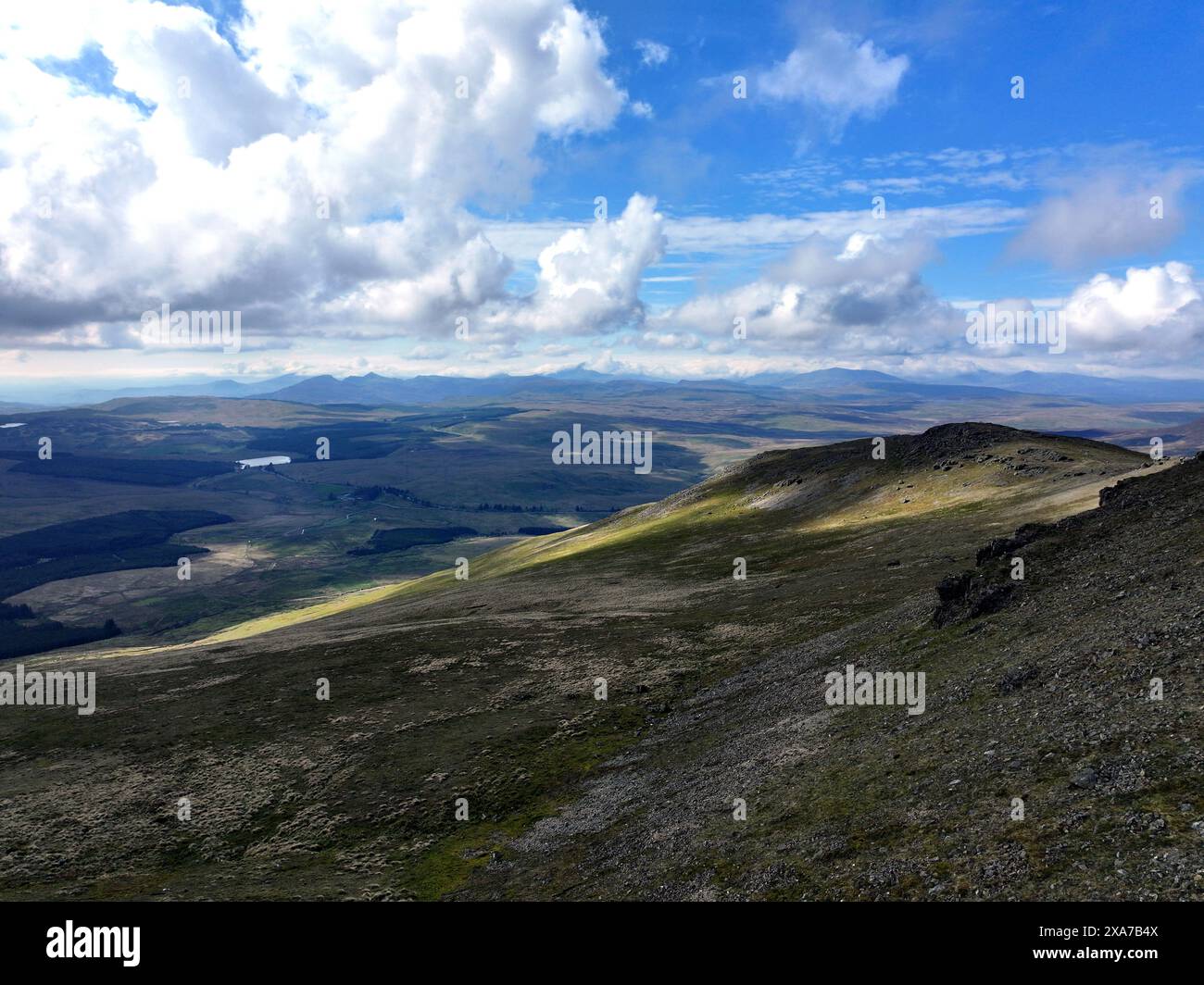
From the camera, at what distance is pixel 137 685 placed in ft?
246

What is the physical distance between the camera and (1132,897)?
18.9 metres

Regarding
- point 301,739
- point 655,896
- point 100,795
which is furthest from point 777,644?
point 100,795

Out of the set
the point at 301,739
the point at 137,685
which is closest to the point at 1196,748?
the point at 301,739

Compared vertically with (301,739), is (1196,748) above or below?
above

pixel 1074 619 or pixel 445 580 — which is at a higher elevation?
pixel 1074 619

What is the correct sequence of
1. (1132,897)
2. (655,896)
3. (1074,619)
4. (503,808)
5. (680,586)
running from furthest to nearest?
(680,586) → (503,808) → (1074,619) → (655,896) → (1132,897)

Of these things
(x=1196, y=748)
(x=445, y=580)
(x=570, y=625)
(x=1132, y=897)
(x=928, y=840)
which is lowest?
(x=445, y=580)

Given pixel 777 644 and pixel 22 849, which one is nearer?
pixel 22 849

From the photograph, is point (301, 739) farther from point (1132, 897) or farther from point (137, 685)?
point (1132, 897)

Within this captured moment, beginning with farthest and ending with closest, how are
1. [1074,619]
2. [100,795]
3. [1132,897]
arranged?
[100,795] < [1074,619] < [1132,897]

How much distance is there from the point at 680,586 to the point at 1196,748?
221ft
